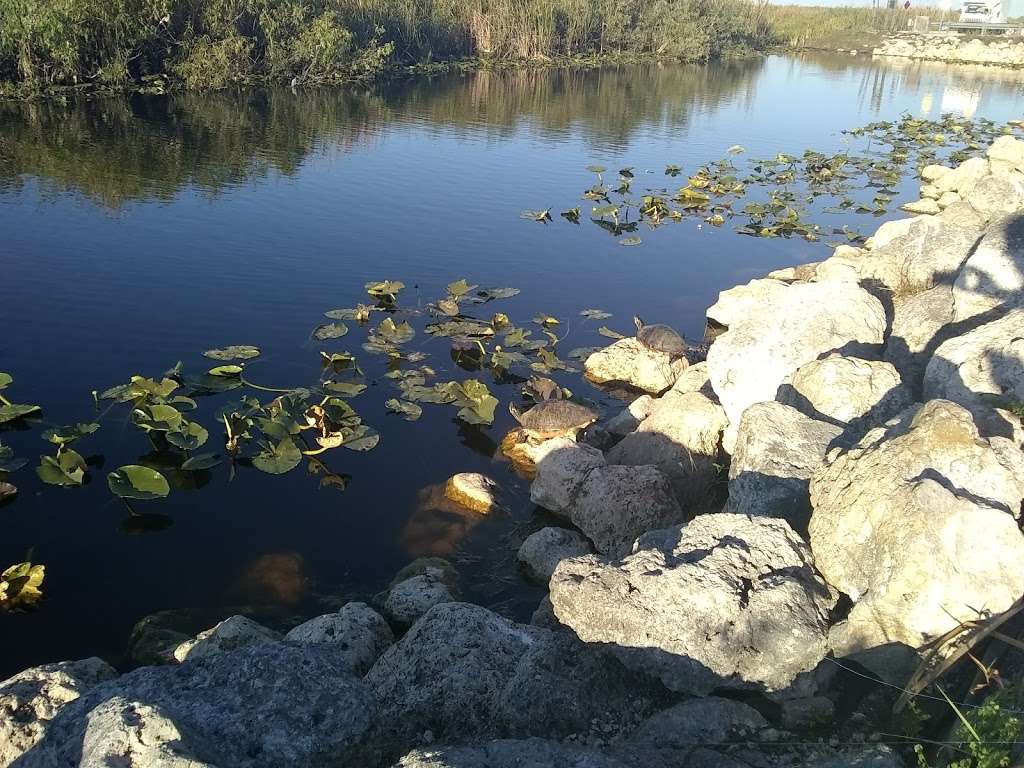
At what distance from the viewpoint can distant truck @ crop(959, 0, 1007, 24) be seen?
79500 millimetres

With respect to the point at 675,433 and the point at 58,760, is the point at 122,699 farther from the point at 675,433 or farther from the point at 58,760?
the point at 675,433

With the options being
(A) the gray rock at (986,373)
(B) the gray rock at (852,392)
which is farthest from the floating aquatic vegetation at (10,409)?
(A) the gray rock at (986,373)

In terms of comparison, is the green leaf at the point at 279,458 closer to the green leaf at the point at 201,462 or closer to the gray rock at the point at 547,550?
the green leaf at the point at 201,462

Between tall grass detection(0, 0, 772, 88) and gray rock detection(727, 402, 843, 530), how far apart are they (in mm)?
27599

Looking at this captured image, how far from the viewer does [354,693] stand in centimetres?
374

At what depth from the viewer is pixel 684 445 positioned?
27.6 ft

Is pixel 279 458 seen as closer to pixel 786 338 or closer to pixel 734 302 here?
pixel 786 338

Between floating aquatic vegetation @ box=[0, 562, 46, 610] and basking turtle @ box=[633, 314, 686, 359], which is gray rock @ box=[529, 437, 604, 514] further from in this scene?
floating aquatic vegetation @ box=[0, 562, 46, 610]

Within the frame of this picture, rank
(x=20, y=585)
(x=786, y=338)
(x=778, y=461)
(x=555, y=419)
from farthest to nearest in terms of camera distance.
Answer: (x=555, y=419), (x=786, y=338), (x=20, y=585), (x=778, y=461)

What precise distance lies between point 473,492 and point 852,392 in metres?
4.01

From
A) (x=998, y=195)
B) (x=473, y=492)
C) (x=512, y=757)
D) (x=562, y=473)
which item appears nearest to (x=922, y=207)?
(x=998, y=195)

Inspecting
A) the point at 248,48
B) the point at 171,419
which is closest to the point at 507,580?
the point at 171,419

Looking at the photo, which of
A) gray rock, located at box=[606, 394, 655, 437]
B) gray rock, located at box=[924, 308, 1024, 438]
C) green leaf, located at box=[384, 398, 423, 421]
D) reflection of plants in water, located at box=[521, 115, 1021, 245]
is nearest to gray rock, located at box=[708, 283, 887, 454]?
gray rock, located at box=[924, 308, 1024, 438]

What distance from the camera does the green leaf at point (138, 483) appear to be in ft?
25.9
